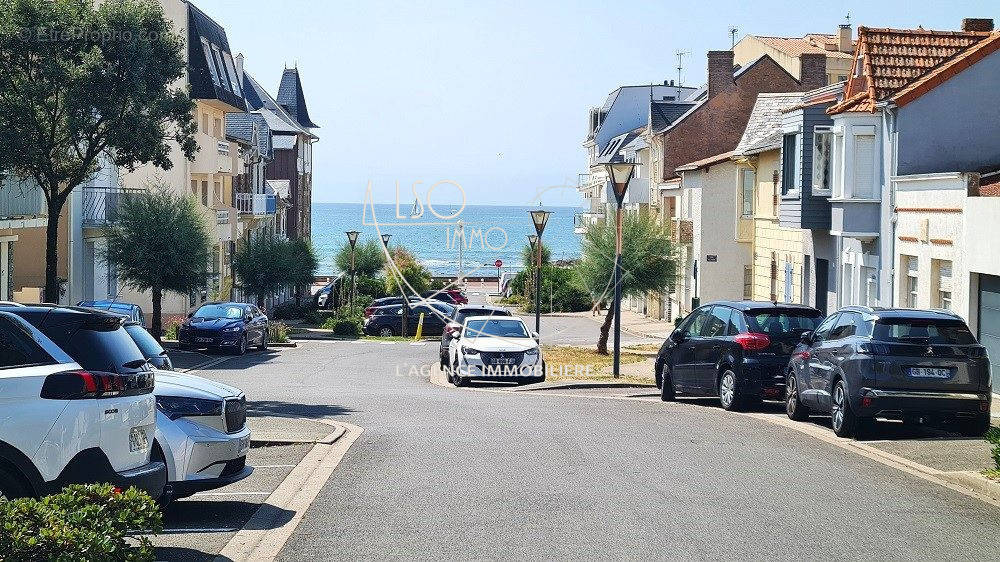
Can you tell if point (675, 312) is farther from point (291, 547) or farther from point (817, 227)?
point (291, 547)

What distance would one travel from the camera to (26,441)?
25.1ft

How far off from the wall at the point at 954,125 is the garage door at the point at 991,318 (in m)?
5.23

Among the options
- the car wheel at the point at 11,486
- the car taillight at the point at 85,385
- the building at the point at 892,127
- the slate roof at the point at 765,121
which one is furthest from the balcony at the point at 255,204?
the car wheel at the point at 11,486

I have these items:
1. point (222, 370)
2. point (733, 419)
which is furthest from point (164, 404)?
point (222, 370)

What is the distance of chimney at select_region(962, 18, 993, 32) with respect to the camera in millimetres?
31641

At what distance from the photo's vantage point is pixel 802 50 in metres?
61.8

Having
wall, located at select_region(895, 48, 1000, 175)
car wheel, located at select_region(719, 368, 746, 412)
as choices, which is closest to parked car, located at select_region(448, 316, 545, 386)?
car wheel, located at select_region(719, 368, 746, 412)

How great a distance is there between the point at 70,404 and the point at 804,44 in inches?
2382

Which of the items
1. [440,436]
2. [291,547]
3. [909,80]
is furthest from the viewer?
[909,80]

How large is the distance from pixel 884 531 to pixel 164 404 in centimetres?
592

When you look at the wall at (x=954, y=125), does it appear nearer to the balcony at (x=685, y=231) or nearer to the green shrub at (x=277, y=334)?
the green shrub at (x=277, y=334)

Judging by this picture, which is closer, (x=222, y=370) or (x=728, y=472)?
(x=728, y=472)

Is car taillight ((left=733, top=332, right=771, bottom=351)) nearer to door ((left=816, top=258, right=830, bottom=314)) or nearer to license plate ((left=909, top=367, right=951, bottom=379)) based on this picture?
license plate ((left=909, top=367, right=951, bottom=379))

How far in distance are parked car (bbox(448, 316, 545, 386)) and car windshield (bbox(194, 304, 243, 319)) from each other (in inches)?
467
